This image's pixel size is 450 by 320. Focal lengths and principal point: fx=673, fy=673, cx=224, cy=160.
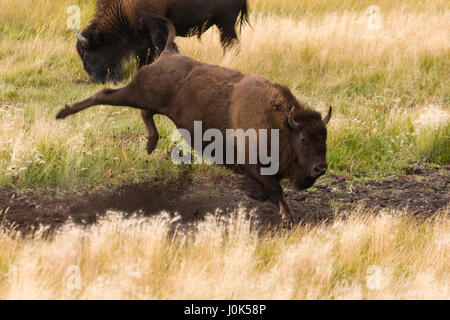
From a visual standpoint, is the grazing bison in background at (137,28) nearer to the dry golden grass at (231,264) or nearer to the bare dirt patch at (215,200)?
the bare dirt patch at (215,200)

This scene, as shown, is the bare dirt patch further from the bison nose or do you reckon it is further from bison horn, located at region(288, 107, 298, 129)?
bison horn, located at region(288, 107, 298, 129)

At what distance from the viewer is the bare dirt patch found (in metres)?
5.56

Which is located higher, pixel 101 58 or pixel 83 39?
pixel 83 39

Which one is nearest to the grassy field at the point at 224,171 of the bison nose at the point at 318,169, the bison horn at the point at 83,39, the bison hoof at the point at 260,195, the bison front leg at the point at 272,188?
the bison front leg at the point at 272,188

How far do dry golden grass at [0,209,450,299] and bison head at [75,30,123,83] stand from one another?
449cm

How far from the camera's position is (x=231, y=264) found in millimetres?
4207

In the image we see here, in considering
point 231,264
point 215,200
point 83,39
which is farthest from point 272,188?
point 83,39

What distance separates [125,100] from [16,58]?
15.2 ft

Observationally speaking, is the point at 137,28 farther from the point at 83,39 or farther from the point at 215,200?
the point at 215,200

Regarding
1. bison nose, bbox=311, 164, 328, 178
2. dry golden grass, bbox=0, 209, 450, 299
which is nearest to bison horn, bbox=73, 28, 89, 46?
dry golden grass, bbox=0, 209, 450, 299

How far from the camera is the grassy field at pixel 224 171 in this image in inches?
162

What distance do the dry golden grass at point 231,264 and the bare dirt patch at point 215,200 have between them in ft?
1.42

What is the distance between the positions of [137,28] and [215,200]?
376 cm

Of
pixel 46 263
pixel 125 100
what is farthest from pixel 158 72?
pixel 46 263
